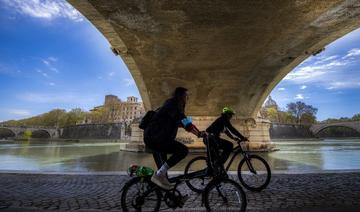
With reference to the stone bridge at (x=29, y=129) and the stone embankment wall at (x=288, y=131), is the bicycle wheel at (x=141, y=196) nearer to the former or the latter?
the stone embankment wall at (x=288, y=131)

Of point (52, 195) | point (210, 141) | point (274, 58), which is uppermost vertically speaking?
point (274, 58)

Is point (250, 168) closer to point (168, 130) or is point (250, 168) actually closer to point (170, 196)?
point (170, 196)

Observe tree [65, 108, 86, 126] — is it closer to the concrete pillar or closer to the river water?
the concrete pillar

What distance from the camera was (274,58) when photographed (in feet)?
46.8

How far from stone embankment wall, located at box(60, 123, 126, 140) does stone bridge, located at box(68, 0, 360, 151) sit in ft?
159

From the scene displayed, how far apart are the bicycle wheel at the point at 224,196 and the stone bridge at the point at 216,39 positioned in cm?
688

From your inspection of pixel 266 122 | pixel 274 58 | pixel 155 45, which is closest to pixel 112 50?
pixel 155 45

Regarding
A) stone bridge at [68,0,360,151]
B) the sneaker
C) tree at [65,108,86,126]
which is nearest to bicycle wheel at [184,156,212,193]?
the sneaker

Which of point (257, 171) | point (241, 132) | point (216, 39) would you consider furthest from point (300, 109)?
point (257, 171)

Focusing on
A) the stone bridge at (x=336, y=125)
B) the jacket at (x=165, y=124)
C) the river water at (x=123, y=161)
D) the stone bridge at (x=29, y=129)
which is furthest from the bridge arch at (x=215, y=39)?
the stone bridge at (x=29, y=129)

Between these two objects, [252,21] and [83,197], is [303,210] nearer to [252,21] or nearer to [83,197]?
[83,197]

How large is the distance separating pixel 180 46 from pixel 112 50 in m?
3.12

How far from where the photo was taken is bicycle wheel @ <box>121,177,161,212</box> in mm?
3637

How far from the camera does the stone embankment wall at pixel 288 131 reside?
6837 centimetres
